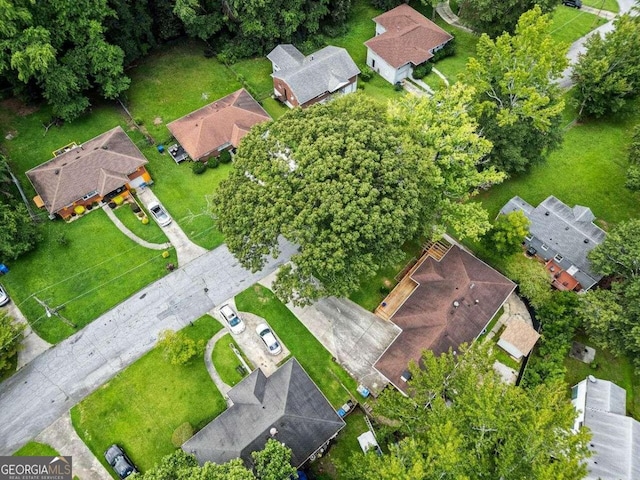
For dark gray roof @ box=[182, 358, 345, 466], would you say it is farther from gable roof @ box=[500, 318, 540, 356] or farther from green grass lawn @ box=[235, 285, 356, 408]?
gable roof @ box=[500, 318, 540, 356]

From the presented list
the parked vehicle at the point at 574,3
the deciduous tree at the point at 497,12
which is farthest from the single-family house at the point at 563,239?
the parked vehicle at the point at 574,3

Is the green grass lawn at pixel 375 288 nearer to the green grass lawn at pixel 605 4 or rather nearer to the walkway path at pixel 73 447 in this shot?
the walkway path at pixel 73 447

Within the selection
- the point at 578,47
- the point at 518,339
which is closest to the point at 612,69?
the point at 578,47

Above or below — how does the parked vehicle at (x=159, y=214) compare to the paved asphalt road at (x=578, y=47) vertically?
below

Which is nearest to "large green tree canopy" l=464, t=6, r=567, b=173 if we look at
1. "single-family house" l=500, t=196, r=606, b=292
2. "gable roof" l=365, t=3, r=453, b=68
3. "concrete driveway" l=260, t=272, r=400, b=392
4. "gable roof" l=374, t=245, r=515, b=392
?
"single-family house" l=500, t=196, r=606, b=292

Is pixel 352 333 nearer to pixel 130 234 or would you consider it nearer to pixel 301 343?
pixel 301 343

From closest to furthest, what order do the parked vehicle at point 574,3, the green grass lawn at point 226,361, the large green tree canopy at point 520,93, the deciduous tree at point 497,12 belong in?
the green grass lawn at point 226,361 < the large green tree canopy at point 520,93 < the deciduous tree at point 497,12 < the parked vehicle at point 574,3

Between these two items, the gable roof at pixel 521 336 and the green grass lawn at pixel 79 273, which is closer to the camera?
the gable roof at pixel 521 336
